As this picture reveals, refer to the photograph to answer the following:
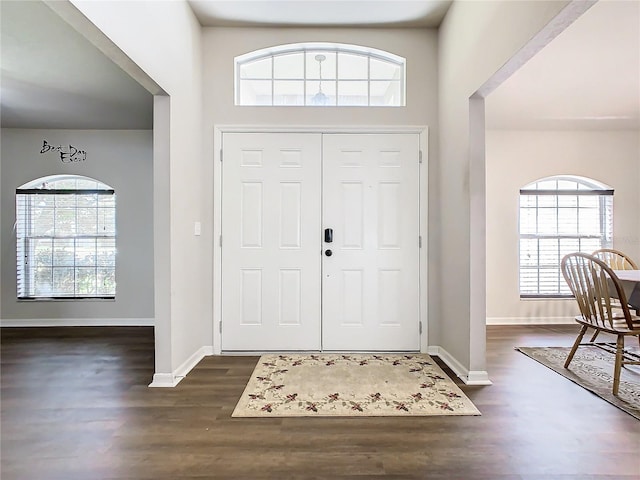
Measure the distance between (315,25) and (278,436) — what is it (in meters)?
3.33

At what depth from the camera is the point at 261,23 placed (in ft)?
10.9

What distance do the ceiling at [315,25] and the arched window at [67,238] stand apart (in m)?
0.84

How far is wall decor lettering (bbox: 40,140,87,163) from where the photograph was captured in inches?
182

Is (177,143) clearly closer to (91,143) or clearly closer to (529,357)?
(91,143)

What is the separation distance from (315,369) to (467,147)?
2.10 metres

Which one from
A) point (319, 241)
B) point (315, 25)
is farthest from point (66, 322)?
point (315, 25)

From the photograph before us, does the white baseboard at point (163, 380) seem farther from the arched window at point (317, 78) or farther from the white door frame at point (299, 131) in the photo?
the arched window at point (317, 78)

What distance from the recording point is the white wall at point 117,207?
15.1ft

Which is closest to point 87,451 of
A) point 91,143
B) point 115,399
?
point 115,399

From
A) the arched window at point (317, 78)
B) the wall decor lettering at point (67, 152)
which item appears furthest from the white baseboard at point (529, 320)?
the wall decor lettering at point (67, 152)

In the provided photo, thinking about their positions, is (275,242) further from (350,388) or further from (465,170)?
(465,170)

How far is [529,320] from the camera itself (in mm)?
4672

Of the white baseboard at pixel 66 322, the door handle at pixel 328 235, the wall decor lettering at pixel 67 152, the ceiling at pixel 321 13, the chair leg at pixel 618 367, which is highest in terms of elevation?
the ceiling at pixel 321 13

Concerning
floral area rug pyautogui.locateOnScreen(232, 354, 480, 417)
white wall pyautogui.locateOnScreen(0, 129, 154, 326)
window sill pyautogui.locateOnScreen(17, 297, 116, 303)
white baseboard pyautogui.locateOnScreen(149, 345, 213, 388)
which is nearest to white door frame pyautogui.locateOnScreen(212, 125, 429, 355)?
white baseboard pyautogui.locateOnScreen(149, 345, 213, 388)
